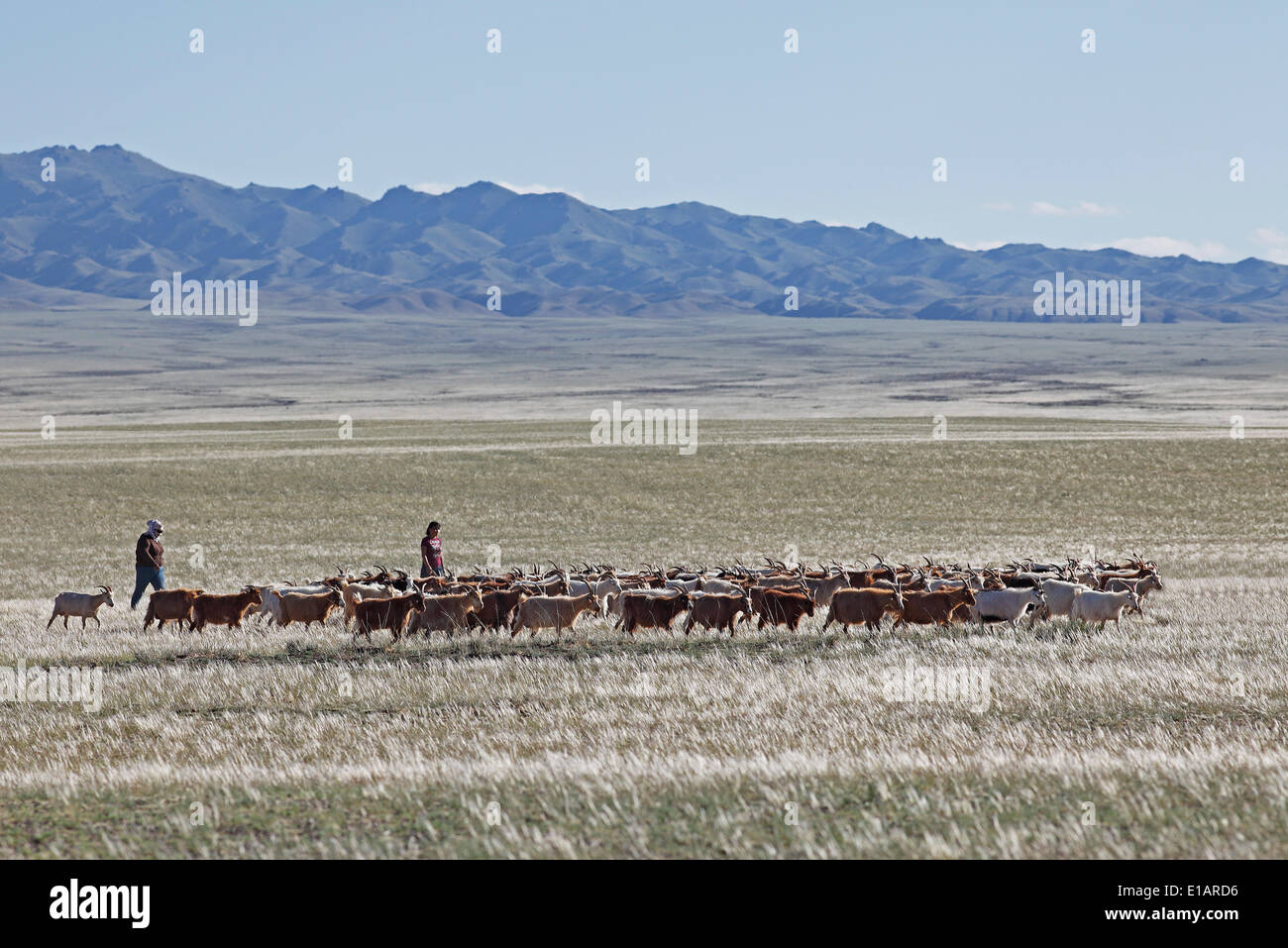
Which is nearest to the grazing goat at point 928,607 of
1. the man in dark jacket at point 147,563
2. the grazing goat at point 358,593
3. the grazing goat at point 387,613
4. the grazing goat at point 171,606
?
the grazing goat at point 387,613

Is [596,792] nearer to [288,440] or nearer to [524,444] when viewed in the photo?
[524,444]

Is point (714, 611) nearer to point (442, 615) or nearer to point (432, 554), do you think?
point (442, 615)

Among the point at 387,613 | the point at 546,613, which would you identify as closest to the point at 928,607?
the point at 546,613

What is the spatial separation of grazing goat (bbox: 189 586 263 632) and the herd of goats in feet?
0.05

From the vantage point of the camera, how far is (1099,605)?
16.5 meters

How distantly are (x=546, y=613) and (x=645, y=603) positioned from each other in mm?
1328

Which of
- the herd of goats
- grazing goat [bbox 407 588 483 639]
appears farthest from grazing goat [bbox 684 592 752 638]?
grazing goat [bbox 407 588 483 639]

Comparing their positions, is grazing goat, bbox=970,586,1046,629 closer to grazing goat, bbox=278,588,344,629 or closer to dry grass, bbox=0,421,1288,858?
dry grass, bbox=0,421,1288,858

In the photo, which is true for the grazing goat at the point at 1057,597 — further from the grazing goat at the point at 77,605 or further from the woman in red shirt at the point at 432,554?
the grazing goat at the point at 77,605

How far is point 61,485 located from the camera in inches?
1773

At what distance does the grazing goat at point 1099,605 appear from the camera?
1641cm

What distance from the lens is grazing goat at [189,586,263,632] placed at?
58.5 feet
